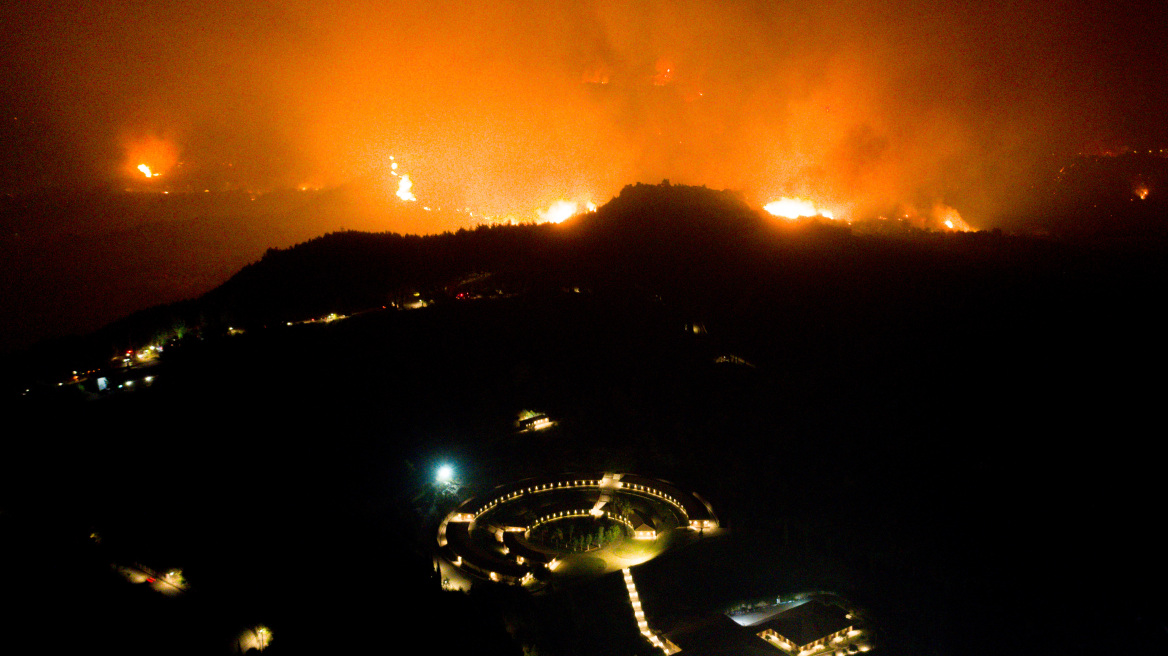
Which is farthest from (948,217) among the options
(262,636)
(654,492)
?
(262,636)

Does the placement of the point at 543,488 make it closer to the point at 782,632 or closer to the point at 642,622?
the point at 642,622

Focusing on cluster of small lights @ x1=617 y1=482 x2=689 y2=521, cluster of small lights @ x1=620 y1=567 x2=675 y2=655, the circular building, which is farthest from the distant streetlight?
cluster of small lights @ x1=617 y1=482 x2=689 y2=521

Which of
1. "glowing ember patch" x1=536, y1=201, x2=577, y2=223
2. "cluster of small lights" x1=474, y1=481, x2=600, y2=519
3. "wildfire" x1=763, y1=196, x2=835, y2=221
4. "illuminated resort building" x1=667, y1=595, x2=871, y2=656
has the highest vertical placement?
"glowing ember patch" x1=536, y1=201, x2=577, y2=223

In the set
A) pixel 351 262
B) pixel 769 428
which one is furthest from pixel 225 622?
pixel 351 262

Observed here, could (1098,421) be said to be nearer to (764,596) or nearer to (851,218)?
(764,596)

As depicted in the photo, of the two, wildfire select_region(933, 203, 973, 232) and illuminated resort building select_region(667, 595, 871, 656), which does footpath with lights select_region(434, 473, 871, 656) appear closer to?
illuminated resort building select_region(667, 595, 871, 656)

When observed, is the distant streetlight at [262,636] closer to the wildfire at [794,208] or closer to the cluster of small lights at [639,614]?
the cluster of small lights at [639,614]

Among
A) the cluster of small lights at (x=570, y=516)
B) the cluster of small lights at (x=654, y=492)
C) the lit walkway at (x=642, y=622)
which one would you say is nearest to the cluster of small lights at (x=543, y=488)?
the cluster of small lights at (x=654, y=492)
